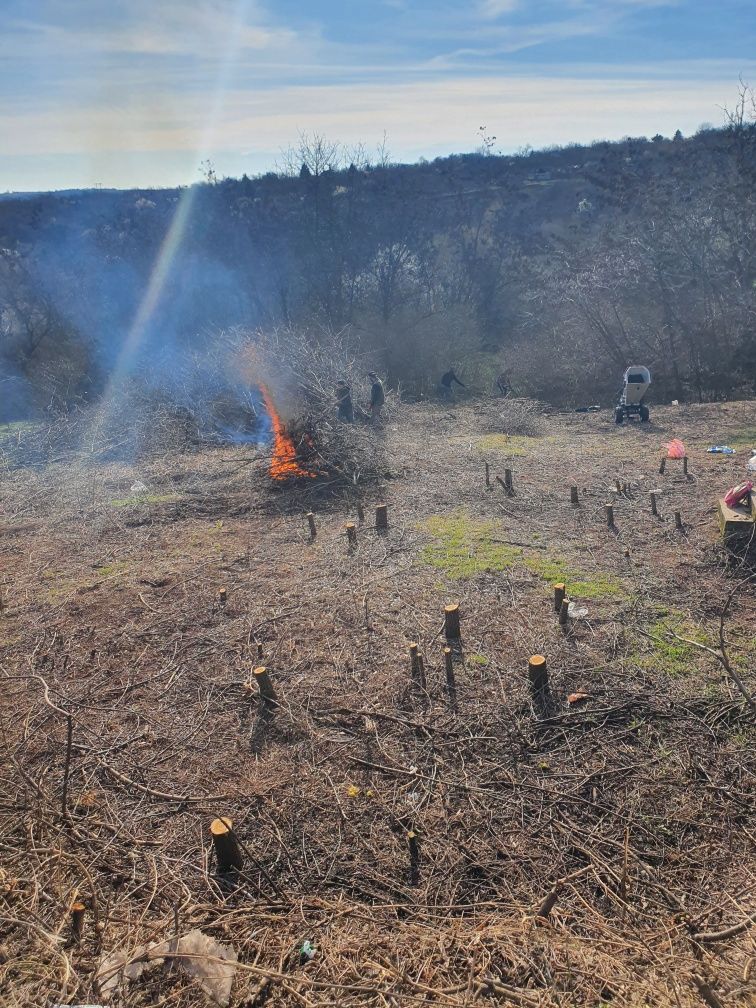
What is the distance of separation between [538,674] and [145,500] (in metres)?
6.52

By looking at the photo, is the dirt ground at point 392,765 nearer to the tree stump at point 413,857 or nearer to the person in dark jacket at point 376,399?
the tree stump at point 413,857

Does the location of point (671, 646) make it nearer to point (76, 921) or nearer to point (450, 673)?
point (450, 673)

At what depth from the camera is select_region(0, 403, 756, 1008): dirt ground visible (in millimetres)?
2592

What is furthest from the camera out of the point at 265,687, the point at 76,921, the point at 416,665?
the point at 416,665

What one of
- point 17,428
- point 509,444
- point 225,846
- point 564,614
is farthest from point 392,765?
point 17,428

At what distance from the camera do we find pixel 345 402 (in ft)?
37.0

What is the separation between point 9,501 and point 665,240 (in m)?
17.7

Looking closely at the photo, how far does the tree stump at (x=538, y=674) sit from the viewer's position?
4062mm

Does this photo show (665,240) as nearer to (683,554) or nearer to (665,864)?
(683,554)

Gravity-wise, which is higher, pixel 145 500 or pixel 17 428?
pixel 17 428

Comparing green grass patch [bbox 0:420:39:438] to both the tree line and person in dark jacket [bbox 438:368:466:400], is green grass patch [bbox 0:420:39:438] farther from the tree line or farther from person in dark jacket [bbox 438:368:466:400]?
person in dark jacket [bbox 438:368:466:400]

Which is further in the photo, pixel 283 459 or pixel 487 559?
pixel 283 459

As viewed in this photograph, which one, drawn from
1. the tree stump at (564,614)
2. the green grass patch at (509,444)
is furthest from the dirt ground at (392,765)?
the green grass patch at (509,444)

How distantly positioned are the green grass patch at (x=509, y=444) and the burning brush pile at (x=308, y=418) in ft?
6.07
